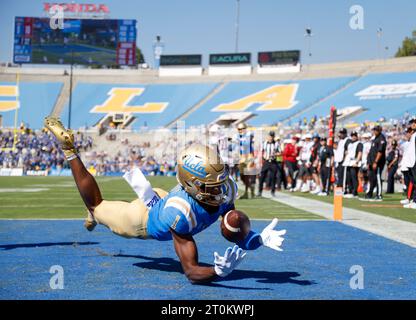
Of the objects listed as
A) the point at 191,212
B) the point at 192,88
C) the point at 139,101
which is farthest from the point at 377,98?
the point at 191,212

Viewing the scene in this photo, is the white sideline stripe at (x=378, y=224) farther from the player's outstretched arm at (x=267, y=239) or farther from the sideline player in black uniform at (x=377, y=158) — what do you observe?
the sideline player in black uniform at (x=377, y=158)

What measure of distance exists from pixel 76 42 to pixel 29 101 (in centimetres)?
777

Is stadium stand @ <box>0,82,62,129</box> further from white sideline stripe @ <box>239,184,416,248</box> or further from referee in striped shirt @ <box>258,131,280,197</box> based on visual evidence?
white sideline stripe @ <box>239,184,416,248</box>

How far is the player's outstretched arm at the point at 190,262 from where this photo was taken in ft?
14.7

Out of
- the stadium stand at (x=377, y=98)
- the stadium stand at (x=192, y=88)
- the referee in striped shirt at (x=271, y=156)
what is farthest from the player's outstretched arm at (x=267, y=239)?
the stadium stand at (x=192, y=88)

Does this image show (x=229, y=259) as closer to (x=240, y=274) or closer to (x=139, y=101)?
(x=240, y=274)

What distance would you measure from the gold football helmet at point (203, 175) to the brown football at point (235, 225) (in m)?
0.16

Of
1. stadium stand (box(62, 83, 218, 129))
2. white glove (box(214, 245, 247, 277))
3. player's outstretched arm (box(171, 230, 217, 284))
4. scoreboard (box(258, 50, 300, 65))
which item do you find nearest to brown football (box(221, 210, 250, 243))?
player's outstretched arm (box(171, 230, 217, 284))

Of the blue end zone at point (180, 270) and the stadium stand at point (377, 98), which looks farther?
the stadium stand at point (377, 98)

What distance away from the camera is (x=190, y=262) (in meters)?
4.61

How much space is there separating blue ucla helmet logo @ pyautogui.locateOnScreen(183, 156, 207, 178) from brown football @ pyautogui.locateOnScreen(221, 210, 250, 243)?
0.46m

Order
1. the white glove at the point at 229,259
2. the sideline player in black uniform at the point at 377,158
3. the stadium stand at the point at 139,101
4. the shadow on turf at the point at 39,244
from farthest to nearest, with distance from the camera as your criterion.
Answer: the stadium stand at the point at 139,101, the sideline player in black uniform at the point at 377,158, the shadow on turf at the point at 39,244, the white glove at the point at 229,259

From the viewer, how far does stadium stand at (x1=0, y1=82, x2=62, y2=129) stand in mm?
49812

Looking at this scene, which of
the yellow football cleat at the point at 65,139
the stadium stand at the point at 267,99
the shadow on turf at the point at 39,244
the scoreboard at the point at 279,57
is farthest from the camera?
the scoreboard at the point at 279,57
